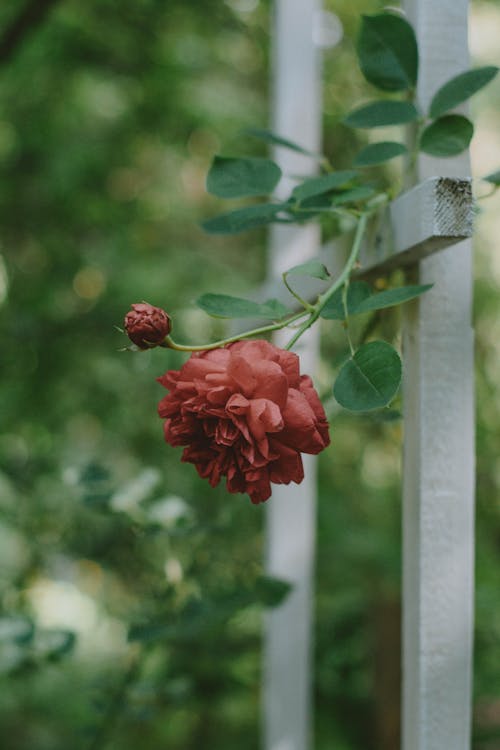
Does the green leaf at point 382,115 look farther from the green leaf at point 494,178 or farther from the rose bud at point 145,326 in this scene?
the rose bud at point 145,326

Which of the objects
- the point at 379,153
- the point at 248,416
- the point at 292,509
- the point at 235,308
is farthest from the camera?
the point at 292,509

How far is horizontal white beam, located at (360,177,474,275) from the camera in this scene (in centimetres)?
51

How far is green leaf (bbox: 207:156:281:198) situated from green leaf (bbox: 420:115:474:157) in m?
0.12

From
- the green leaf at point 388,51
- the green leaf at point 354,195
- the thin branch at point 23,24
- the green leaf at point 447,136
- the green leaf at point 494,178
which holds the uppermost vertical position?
the thin branch at point 23,24

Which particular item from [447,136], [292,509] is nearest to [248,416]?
[447,136]

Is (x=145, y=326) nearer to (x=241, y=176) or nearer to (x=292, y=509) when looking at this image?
(x=241, y=176)

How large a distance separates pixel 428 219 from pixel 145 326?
0.20 m

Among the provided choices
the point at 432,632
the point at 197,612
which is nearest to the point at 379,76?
the point at 432,632

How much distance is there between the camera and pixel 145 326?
462 mm

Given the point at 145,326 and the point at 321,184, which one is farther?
the point at 321,184

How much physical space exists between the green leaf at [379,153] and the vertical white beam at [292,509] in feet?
1.94

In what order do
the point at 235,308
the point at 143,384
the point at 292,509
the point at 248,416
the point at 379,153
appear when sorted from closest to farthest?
the point at 248,416, the point at 235,308, the point at 379,153, the point at 292,509, the point at 143,384

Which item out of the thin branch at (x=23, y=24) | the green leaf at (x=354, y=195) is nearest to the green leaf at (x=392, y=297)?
the green leaf at (x=354, y=195)

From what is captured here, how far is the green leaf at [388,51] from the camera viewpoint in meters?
0.61
